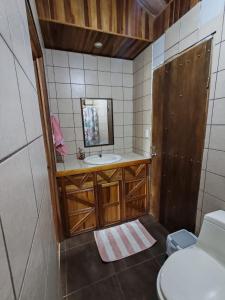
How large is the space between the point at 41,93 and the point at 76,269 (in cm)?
172

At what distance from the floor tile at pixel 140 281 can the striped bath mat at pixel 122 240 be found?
0.54 feet

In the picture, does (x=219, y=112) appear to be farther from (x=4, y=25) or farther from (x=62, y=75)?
(x=62, y=75)

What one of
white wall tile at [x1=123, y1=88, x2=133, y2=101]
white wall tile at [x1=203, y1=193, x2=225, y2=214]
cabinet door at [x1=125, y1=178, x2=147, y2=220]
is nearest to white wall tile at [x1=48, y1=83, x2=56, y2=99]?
white wall tile at [x1=123, y1=88, x2=133, y2=101]

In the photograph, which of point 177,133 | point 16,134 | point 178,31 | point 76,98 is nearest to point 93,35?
point 76,98

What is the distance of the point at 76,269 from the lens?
1.45m

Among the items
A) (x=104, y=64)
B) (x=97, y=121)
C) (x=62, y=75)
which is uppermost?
(x=104, y=64)

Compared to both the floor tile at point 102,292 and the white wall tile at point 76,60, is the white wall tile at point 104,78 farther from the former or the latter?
the floor tile at point 102,292

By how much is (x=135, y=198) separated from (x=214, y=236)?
1081 mm

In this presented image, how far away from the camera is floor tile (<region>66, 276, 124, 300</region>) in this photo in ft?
4.00

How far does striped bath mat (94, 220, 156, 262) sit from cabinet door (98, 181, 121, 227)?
4.4 inches

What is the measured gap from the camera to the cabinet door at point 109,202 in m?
1.86

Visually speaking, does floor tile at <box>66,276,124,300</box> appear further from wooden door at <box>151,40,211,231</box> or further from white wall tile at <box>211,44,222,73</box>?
white wall tile at <box>211,44,222,73</box>

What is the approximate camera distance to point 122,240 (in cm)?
175

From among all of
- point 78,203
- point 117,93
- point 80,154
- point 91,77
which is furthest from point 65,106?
point 78,203
